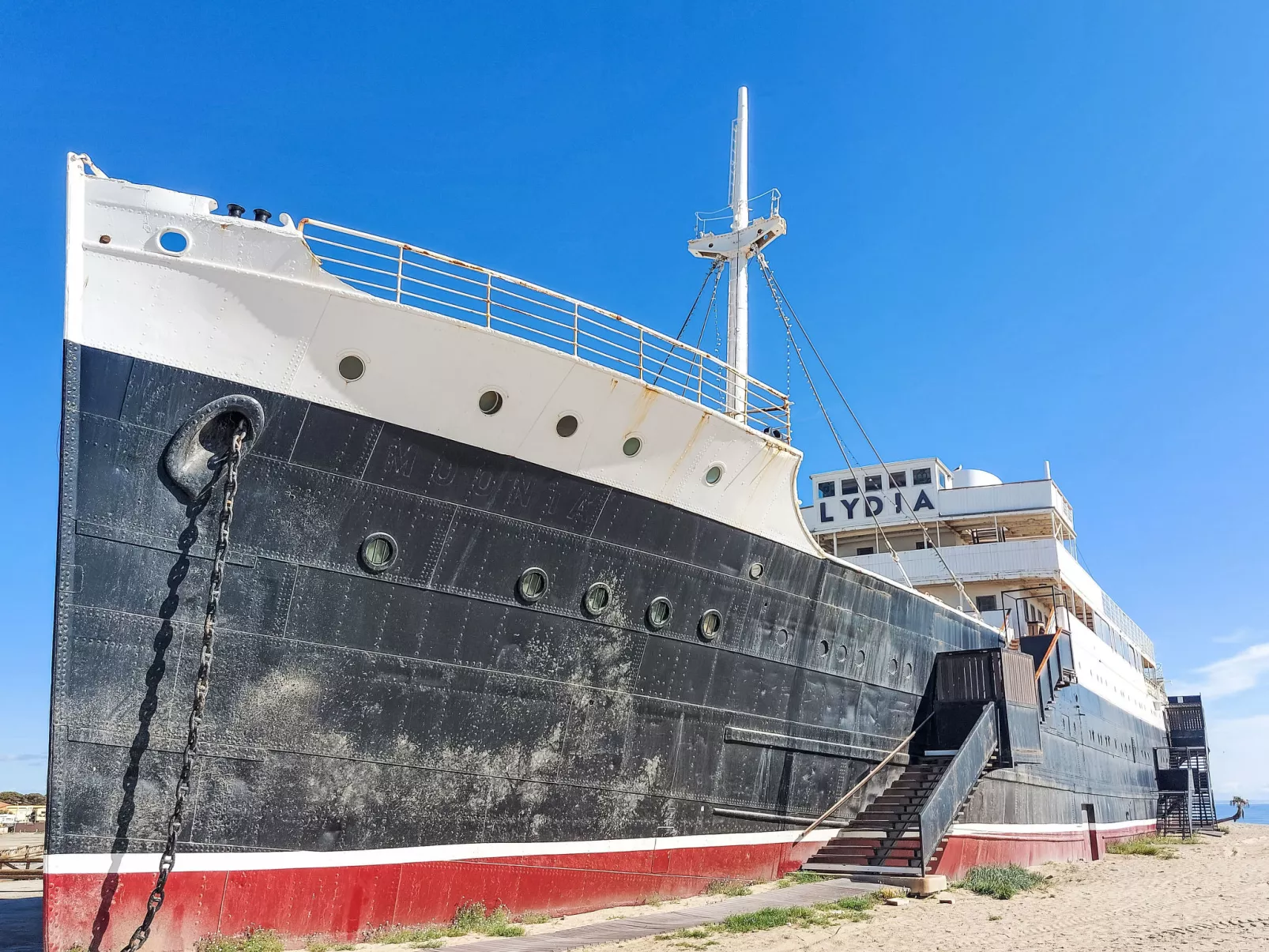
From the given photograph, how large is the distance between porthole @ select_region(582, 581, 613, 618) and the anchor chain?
367cm

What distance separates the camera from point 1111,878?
56.5ft

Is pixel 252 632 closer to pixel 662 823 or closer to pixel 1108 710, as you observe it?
pixel 662 823

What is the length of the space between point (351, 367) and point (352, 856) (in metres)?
4.36

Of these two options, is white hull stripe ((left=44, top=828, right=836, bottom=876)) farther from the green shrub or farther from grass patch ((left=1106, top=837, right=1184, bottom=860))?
grass patch ((left=1106, top=837, right=1184, bottom=860))

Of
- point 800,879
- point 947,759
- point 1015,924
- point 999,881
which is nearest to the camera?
point 1015,924

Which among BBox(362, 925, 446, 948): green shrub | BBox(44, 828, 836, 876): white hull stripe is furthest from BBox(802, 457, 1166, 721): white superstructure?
BBox(362, 925, 446, 948): green shrub

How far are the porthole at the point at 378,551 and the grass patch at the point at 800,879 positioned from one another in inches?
268

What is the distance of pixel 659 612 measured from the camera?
34.6 ft

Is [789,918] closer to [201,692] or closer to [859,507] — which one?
[201,692]

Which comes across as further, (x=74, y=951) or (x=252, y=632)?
(x=252, y=632)

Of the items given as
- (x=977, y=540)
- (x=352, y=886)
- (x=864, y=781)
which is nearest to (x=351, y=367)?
(x=352, y=886)

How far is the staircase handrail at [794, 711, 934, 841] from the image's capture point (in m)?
12.9

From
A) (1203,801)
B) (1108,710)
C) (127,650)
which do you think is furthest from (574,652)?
(1203,801)

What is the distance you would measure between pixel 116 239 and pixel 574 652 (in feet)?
18.8
